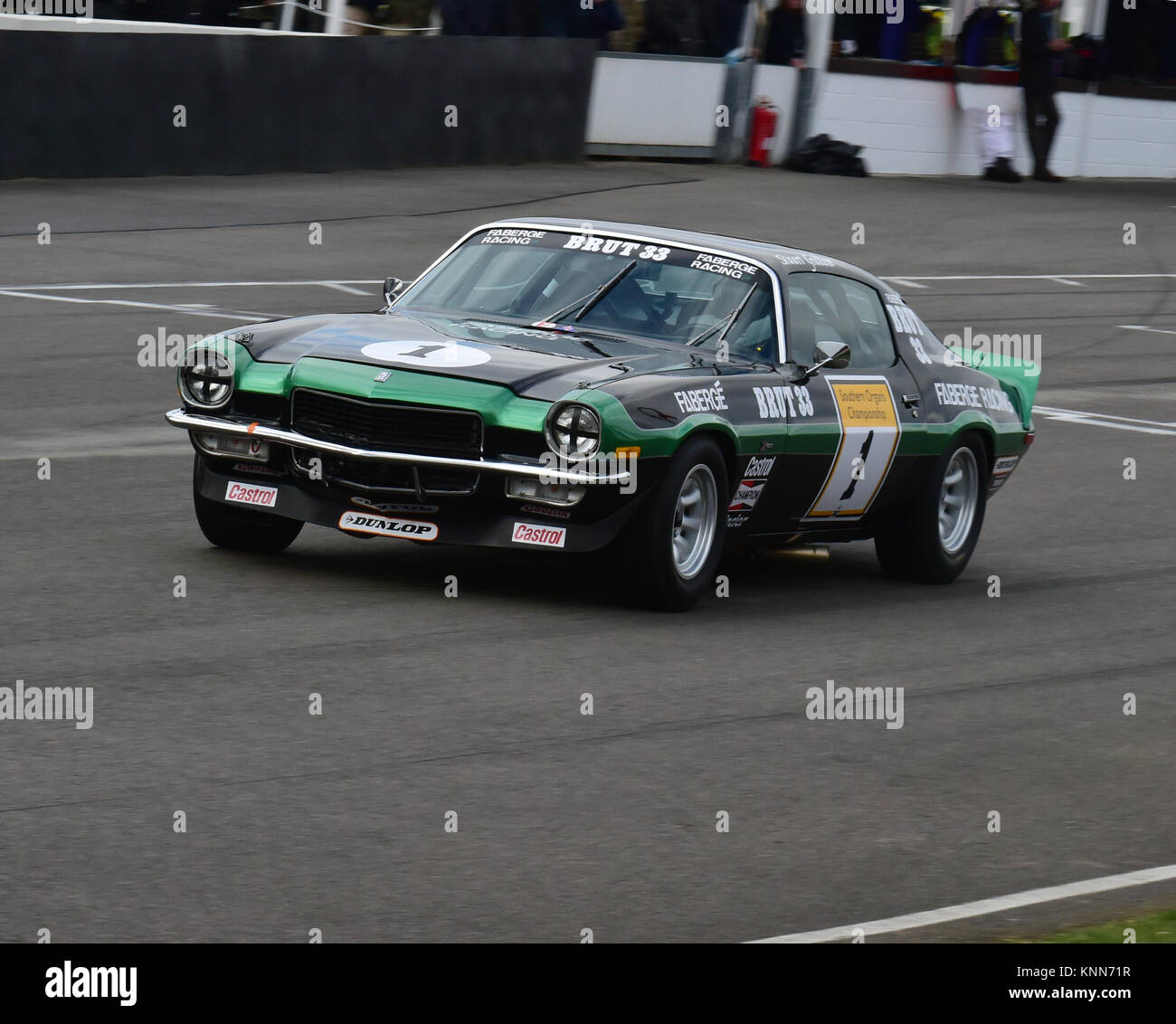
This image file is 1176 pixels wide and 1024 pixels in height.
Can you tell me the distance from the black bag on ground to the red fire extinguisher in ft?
1.37

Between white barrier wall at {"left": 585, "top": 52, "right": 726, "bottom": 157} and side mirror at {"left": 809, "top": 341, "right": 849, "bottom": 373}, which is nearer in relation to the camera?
side mirror at {"left": 809, "top": 341, "right": 849, "bottom": 373}

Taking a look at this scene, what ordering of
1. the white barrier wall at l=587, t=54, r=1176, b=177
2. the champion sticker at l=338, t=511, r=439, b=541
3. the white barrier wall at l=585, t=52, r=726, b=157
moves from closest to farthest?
1. the champion sticker at l=338, t=511, r=439, b=541
2. the white barrier wall at l=585, t=52, r=726, b=157
3. the white barrier wall at l=587, t=54, r=1176, b=177

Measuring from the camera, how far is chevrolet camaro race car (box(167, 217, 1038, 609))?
27.7ft

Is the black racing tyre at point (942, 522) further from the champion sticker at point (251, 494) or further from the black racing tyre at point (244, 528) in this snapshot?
the champion sticker at point (251, 494)

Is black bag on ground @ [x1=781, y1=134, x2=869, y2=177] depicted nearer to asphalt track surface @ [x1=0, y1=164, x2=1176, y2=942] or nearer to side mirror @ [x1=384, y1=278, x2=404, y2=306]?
asphalt track surface @ [x1=0, y1=164, x2=1176, y2=942]

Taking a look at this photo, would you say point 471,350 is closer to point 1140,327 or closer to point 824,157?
point 1140,327

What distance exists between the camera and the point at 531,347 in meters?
8.94

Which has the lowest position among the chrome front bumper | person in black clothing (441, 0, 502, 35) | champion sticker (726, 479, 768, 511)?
champion sticker (726, 479, 768, 511)

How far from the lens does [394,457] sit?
8.48m

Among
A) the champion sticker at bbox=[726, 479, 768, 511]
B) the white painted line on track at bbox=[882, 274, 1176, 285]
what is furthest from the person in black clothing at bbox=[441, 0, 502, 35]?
the champion sticker at bbox=[726, 479, 768, 511]

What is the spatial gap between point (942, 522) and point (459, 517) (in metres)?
2.84

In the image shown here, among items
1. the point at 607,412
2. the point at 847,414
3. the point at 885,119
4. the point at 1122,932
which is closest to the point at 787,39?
the point at 885,119

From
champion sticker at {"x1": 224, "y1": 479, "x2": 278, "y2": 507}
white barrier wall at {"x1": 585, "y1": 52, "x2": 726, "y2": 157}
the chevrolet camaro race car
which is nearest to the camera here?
the chevrolet camaro race car

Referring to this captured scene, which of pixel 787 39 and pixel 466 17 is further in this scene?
pixel 787 39
